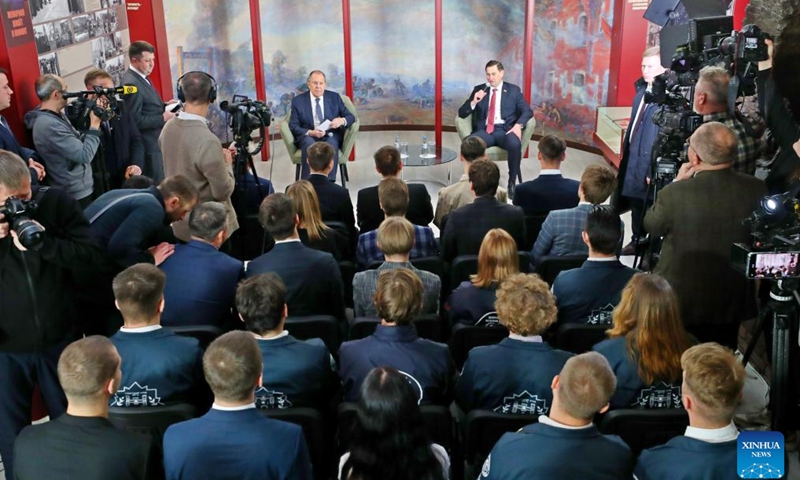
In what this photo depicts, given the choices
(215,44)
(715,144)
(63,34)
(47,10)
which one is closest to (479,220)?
(715,144)

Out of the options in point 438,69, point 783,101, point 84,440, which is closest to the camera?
point 84,440

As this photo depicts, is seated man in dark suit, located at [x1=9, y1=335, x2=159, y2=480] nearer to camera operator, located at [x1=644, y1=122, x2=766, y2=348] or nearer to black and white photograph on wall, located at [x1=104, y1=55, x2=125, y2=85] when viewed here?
camera operator, located at [x1=644, y1=122, x2=766, y2=348]

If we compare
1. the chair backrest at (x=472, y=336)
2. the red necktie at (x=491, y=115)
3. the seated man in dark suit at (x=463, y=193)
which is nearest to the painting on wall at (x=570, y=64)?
the red necktie at (x=491, y=115)

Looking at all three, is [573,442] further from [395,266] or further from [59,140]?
[59,140]

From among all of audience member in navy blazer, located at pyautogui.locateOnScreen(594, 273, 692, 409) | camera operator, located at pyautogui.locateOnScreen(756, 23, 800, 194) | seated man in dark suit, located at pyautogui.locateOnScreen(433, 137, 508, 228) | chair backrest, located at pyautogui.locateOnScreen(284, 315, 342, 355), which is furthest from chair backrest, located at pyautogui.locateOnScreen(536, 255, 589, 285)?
camera operator, located at pyautogui.locateOnScreen(756, 23, 800, 194)

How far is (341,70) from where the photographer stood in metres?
10.2

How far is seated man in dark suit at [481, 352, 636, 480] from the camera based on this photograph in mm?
2264

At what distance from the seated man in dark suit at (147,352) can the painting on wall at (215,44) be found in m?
6.45

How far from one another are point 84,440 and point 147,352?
26.1 inches

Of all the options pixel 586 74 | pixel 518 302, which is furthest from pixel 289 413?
pixel 586 74

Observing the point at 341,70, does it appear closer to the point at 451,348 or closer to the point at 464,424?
the point at 451,348

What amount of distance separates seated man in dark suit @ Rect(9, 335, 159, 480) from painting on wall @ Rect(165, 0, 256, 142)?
709 centimetres

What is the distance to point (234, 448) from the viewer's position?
7.68 ft

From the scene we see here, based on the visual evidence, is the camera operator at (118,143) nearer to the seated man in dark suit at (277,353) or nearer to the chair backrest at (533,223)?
the chair backrest at (533,223)
